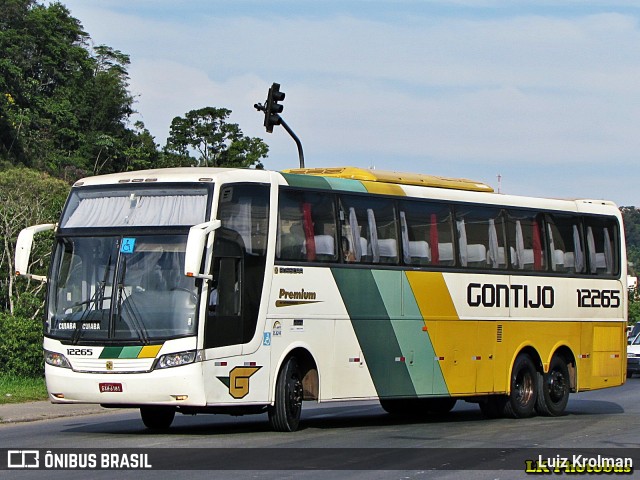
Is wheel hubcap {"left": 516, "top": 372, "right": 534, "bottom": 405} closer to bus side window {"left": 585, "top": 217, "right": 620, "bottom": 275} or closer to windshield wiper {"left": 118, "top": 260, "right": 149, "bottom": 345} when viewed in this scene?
bus side window {"left": 585, "top": 217, "right": 620, "bottom": 275}

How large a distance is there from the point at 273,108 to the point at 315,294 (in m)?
10.8

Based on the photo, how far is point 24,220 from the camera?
124 feet

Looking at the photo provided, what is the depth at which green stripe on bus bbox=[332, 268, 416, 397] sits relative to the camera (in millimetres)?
18484

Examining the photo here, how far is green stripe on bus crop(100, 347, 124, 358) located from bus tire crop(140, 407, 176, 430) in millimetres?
2163

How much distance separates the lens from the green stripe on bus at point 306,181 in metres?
17.9

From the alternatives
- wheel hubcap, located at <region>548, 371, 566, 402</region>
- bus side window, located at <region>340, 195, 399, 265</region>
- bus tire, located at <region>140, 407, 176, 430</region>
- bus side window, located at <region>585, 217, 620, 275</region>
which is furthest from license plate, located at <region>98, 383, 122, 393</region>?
bus side window, located at <region>585, 217, 620, 275</region>

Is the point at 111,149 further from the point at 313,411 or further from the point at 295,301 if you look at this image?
the point at 295,301

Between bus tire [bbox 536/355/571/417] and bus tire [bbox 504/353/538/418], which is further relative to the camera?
bus tire [bbox 536/355/571/417]

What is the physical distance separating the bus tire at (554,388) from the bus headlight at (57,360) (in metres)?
9.36

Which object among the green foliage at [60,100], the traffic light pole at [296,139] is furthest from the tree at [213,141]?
the traffic light pole at [296,139]

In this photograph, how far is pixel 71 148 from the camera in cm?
8306

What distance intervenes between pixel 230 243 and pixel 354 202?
9.67 ft

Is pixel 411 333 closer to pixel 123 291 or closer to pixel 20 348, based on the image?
pixel 123 291

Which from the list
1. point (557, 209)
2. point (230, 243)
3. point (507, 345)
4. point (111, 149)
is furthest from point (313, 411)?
point (111, 149)
